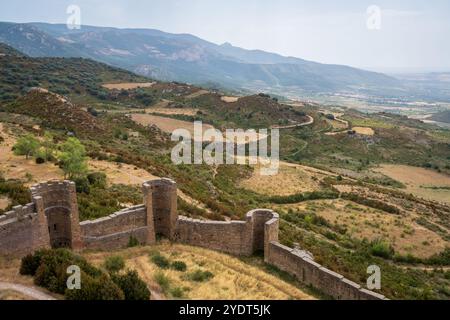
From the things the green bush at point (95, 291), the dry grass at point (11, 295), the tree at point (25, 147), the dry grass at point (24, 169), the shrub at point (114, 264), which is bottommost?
the shrub at point (114, 264)

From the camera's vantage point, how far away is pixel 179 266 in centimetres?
1795

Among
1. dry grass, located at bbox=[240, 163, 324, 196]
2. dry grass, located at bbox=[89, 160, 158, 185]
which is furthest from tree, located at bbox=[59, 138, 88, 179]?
dry grass, located at bbox=[240, 163, 324, 196]

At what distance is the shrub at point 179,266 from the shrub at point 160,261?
242 mm

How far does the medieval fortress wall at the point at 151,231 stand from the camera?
16891 mm

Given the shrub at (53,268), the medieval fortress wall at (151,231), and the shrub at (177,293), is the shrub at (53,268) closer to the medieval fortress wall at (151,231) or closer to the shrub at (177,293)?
the medieval fortress wall at (151,231)

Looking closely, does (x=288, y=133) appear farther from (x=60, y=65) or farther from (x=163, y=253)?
(x=163, y=253)

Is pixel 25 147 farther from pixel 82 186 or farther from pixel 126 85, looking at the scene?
pixel 126 85

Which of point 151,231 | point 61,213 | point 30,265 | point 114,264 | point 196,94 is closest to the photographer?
point 30,265

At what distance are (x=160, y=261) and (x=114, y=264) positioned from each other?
2.03 m

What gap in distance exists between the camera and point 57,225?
1919 cm

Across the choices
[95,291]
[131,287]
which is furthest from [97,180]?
[95,291]

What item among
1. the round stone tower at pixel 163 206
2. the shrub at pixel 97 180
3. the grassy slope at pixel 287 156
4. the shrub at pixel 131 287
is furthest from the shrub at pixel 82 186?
the shrub at pixel 131 287
